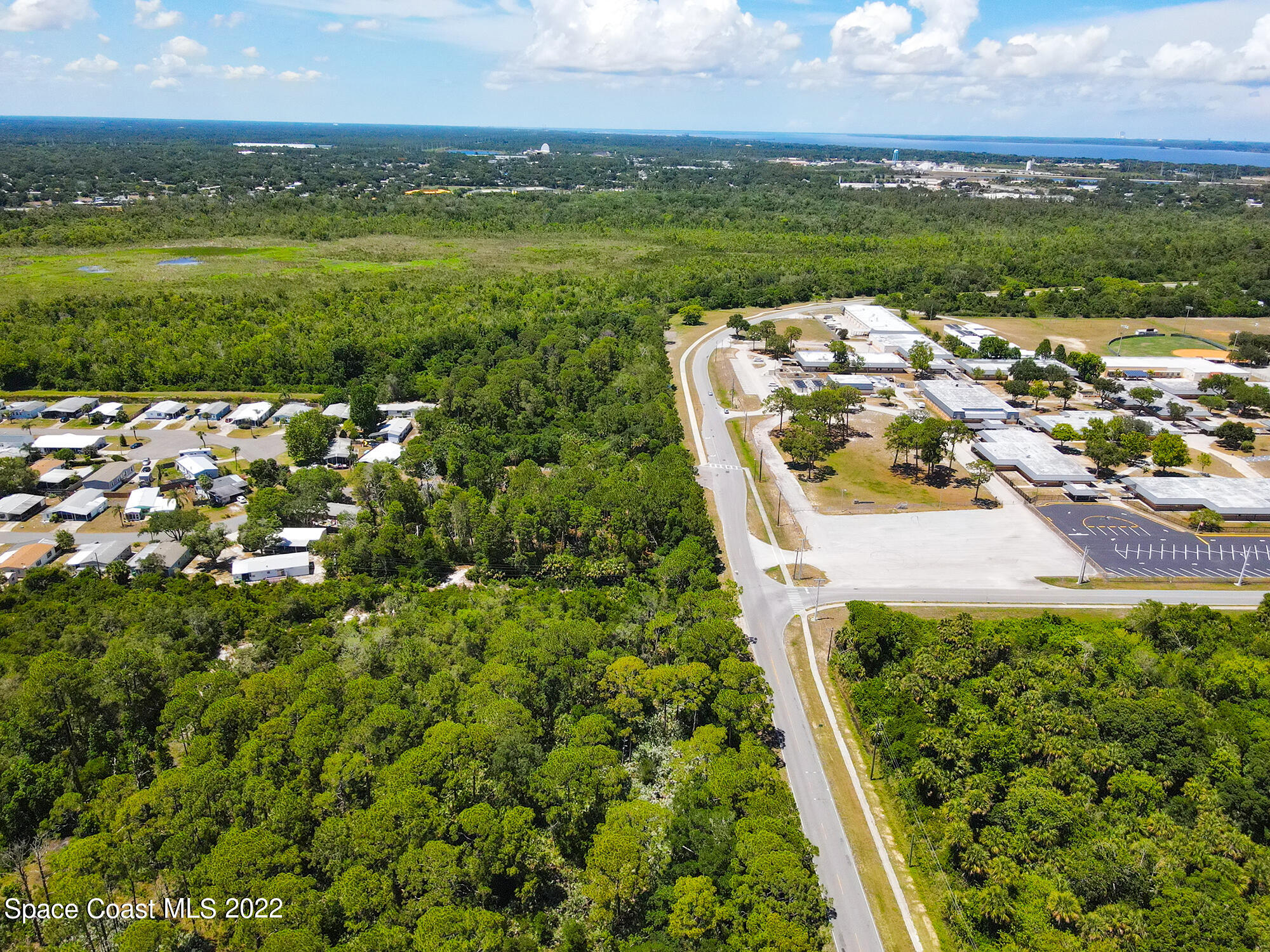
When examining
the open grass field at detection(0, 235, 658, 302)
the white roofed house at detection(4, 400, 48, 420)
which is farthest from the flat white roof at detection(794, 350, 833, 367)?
the white roofed house at detection(4, 400, 48, 420)

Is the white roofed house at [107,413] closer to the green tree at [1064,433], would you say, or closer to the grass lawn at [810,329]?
the grass lawn at [810,329]

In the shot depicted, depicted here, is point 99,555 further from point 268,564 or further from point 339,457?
point 339,457

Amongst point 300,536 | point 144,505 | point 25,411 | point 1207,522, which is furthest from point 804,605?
point 25,411

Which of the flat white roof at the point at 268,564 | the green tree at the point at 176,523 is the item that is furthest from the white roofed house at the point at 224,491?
the flat white roof at the point at 268,564

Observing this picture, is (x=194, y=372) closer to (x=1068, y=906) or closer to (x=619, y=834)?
(x=619, y=834)

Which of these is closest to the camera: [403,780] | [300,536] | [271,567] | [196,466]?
[403,780]

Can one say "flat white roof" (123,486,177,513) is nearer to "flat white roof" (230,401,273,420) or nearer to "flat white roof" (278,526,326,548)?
"flat white roof" (278,526,326,548)
